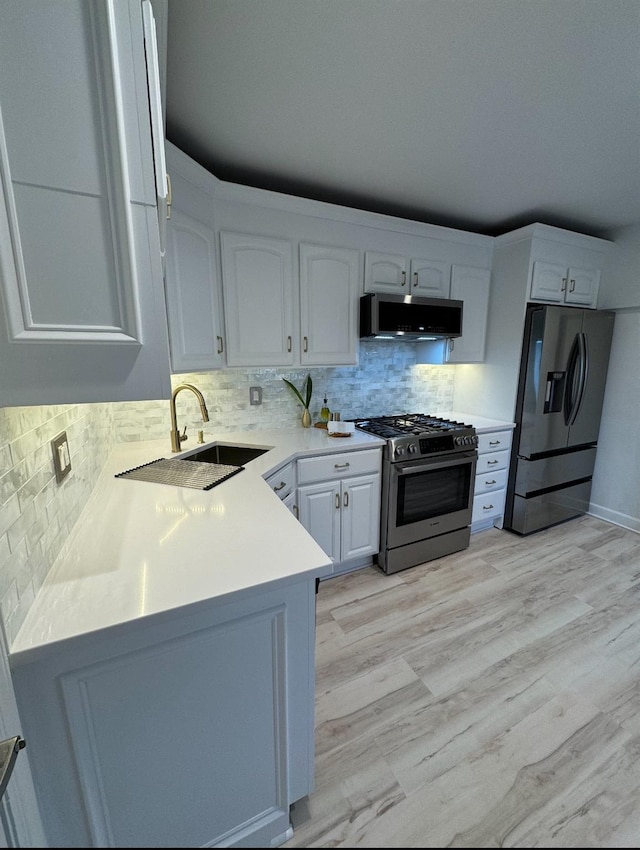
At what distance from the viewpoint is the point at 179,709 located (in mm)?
811

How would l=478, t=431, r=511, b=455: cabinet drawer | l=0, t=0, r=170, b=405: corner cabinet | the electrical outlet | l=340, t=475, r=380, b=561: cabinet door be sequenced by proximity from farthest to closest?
l=478, t=431, r=511, b=455: cabinet drawer < l=340, t=475, r=380, b=561: cabinet door < the electrical outlet < l=0, t=0, r=170, b=405: corner cabinet

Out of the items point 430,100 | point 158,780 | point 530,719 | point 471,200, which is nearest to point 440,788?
point 530,719

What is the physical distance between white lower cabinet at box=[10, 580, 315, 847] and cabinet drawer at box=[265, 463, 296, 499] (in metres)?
0.84

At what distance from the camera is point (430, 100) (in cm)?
146

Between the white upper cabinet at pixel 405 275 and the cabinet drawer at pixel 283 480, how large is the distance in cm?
134

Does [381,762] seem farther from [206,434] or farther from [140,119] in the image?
[140,119]

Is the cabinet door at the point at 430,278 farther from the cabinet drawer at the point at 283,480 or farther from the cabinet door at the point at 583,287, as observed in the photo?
the cabinet drawer at the point at 283,480

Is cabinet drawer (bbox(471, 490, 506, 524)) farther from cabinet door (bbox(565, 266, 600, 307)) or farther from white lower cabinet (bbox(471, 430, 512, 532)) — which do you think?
cabinet door (bbox(565, 266, 600, 307))

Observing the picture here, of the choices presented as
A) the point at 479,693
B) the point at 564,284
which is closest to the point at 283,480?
the point at 479,693

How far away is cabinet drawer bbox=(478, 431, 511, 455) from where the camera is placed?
8.70 ft

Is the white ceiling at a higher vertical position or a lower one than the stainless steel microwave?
higher

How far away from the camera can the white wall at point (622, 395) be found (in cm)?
279

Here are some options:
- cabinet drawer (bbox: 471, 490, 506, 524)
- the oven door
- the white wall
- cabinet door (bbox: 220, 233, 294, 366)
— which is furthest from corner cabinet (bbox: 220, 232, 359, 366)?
the white wall

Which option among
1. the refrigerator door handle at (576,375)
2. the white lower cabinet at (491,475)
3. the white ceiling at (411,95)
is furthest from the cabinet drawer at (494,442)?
the white ceiling at (411,95)
